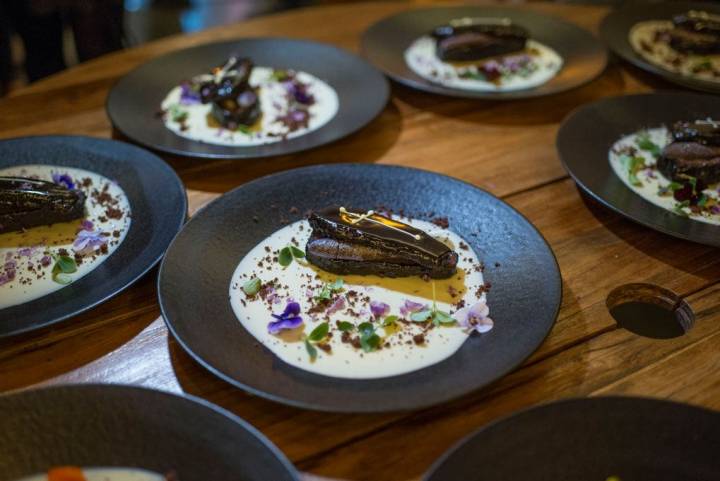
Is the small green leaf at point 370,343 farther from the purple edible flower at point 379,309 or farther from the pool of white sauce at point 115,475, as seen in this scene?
the pool of white sauce at point 115,475

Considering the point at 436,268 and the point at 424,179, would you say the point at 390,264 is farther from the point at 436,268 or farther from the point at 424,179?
the point at 424,179

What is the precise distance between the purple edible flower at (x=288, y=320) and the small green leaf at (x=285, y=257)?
14 cm

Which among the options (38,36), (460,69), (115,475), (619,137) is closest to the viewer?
(115,475)

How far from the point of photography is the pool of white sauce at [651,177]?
4.99ft

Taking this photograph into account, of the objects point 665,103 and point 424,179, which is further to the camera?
point 665,103

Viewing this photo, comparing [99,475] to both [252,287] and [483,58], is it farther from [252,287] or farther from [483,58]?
[483,58]

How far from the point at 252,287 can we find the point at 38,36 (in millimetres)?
2621

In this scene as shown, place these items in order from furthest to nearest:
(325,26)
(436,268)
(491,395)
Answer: (325,26) < (436,268) < (491,395)

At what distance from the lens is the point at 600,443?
0.99 meters

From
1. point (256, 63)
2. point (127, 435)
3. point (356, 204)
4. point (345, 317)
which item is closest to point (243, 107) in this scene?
point (256, 63)

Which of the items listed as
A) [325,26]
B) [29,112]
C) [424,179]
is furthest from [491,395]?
[325,26]

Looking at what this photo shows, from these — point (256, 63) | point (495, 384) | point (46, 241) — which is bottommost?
point (495, 384)

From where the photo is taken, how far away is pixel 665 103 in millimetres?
1886

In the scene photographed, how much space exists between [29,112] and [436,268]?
1328 mm
